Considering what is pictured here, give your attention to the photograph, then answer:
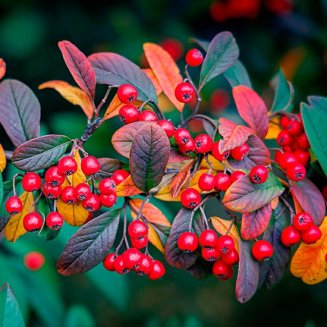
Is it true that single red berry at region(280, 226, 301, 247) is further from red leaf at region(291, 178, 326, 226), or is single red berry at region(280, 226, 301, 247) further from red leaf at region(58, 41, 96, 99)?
red leaf at region(58, 41, 96, 99)

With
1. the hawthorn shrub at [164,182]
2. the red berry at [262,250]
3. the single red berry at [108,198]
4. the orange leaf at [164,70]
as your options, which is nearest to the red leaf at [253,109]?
the hawthorn shrub at [164,182]

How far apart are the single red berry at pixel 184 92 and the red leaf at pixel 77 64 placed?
18 cm

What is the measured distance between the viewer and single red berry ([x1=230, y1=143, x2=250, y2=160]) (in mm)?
1174

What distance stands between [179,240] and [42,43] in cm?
215

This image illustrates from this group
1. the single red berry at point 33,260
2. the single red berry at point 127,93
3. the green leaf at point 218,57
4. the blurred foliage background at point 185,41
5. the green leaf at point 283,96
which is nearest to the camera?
the single red berry at point 127,93

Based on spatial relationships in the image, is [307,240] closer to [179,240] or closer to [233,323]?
[179,240]

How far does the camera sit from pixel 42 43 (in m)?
3.09

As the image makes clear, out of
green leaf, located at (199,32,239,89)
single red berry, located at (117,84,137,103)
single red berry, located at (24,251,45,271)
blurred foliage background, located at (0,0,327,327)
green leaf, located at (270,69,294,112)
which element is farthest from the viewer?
blurred foliage background, located at (0,0,327,327)

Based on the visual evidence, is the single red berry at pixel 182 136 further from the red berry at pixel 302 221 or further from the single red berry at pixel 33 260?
the single red berry at pixel 33 260

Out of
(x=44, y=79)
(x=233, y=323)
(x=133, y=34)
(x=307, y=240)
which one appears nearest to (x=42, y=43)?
(x=44, y=79)

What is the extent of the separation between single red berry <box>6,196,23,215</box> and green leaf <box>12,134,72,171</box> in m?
0.07

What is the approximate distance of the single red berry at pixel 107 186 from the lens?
111 cm

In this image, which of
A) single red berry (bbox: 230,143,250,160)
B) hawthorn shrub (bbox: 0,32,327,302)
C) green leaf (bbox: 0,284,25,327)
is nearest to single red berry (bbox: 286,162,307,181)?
hawthorn shrub (bbox: 0,32,327,302)

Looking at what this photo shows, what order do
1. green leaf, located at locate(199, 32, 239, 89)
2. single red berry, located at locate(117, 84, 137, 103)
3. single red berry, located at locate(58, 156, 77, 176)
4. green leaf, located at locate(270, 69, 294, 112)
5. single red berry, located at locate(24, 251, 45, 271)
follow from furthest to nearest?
single red berry, located at locate(24, 251, 45, 271) → green leaf, located at locate(270, 69, 294, 112) → green leaf, located at locate(199, 32, 239, 89) → single red berry, located at locate(117, 84, 137, 103) → single red berry, located at locate(58, 156, 77, 176)
